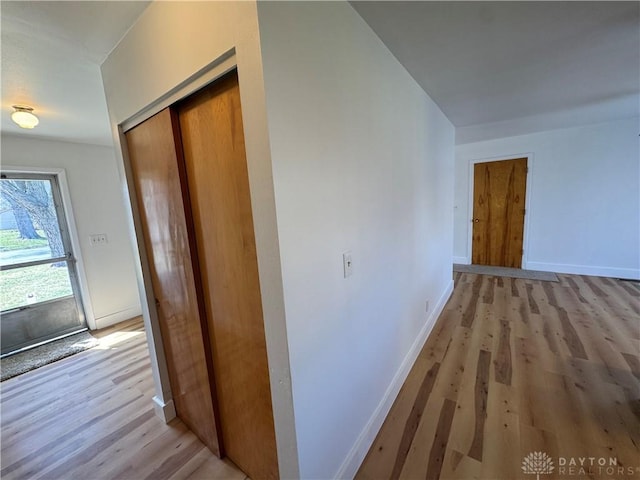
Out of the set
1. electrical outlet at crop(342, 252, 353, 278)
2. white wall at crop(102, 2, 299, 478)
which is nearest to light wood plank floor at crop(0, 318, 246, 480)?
white wall at crop(102, 2, 299, 478)

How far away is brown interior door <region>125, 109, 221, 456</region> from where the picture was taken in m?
1.32

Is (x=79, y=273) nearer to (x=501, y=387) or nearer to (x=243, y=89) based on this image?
(x=243, y=89)

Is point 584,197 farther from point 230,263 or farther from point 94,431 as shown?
point 94,431

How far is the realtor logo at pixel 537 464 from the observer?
4.47 feet

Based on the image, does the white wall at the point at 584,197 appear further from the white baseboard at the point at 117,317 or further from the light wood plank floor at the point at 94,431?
the white baseboard at the point at 117,317

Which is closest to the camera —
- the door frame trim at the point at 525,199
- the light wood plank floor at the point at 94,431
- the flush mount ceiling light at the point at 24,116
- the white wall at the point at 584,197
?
the light wood plank floor at the point at 94,431

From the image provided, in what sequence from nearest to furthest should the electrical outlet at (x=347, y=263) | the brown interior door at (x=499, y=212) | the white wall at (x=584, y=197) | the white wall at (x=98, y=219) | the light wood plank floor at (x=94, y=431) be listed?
the electrical outlet at (x=347, y=263) → the light wood plank floor at (x=94, y=431) → the white wall at (x=98, y=219) → the white wall at (x=584, y=197) → the brown interior door at (x=499, y=212)

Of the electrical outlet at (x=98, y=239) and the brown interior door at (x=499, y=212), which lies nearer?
the electrical outlet at (x=98, y=239)

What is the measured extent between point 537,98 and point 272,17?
3099mm

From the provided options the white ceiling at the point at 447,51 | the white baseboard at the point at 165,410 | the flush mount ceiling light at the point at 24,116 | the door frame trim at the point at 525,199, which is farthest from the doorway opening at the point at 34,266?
the door frame trim at the point at 525,199

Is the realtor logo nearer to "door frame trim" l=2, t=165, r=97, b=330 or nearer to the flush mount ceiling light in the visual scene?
the flush mount ceiling light

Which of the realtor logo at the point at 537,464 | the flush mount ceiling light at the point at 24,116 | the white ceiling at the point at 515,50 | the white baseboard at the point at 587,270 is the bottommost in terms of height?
the realtor logo at the point at 537,464

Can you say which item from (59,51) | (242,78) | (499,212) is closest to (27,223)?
(59,51)

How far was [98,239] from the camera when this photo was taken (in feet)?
11.2
